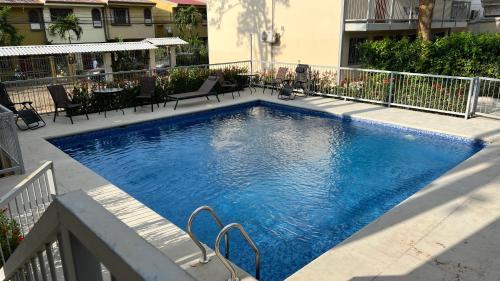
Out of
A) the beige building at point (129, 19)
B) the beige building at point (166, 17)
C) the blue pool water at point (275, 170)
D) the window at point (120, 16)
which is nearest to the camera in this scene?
the blue pool water at point (275, 170)

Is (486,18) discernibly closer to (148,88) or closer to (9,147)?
(148,88)

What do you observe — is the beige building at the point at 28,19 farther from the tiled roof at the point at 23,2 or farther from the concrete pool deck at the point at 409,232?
the concrete pool deck at the point at 409,232

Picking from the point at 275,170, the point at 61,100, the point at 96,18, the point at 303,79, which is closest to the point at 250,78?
the point at 303,79

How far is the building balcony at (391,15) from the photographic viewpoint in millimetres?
14852

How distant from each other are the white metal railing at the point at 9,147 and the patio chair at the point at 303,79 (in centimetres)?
974

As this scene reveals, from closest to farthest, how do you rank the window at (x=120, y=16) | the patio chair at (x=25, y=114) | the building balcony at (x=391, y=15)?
1. the patio chair at (x=25, y=114)
2. the building balcony at (x=391, y=15)
3. the window at (x=120, y=16)

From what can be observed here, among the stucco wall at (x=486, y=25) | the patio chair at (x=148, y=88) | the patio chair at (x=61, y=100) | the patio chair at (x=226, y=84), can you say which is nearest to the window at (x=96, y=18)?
the patio chair at (x=226, y=84)

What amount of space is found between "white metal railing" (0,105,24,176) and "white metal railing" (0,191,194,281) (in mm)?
6404

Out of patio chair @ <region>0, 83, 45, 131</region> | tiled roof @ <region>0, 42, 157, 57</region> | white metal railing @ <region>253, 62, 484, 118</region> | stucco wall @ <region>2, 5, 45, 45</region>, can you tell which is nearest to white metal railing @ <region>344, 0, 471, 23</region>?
white metal railing @ <region>253, 62, 484, 118</region>

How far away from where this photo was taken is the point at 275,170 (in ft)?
26.3

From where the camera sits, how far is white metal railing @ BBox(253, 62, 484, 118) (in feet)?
35.6

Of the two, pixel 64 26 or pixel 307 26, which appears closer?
pixel 307 26

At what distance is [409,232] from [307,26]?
12587 millimetres

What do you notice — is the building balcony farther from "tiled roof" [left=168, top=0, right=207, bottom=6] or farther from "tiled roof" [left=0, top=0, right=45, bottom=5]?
"tiled roof" [left=0, top=0, right=45, bottom=5]
